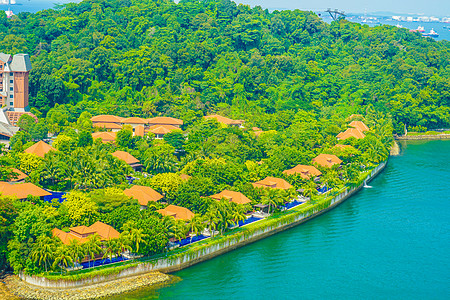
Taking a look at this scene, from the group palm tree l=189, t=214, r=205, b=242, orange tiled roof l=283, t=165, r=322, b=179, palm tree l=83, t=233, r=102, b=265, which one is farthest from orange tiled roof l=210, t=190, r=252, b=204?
palm tree l=83, t=233, r=102, b=265

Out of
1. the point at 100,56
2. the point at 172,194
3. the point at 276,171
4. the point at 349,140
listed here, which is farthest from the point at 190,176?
the point at 100,56

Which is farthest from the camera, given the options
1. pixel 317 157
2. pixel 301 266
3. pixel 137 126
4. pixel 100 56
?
pixel 100 56

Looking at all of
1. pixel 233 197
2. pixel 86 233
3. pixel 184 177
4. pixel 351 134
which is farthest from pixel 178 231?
pixel 351 134

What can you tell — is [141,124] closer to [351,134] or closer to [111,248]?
[351,134]

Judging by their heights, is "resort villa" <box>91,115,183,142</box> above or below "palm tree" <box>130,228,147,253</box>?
above

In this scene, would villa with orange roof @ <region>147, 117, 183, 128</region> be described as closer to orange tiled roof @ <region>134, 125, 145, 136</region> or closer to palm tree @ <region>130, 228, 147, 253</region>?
orange tiled roof @ <region>134, 125, 145, 136</region>

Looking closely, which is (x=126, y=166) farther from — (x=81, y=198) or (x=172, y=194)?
(x=81, y=198)

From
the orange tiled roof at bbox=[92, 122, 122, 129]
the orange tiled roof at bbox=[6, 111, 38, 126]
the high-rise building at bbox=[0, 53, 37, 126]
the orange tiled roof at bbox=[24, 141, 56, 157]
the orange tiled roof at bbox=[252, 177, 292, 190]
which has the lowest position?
the orange tiled roof at bbox=[252, 177, 292, 190]
